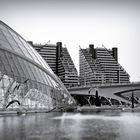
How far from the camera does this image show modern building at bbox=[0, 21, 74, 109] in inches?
1521

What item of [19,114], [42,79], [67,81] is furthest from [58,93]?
[67,81]

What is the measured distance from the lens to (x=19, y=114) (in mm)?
42406

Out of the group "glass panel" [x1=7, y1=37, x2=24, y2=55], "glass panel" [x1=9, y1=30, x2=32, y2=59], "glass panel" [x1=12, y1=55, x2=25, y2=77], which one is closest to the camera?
"glass panel" [x1=12, y1=55, x2=25, y2=77]

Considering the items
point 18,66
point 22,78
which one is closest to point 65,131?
point 22,78

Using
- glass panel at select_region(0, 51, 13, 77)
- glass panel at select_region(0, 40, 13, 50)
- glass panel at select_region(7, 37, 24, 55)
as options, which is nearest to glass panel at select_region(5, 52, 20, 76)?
glass panel at select_region(0, 51, 13, 77)

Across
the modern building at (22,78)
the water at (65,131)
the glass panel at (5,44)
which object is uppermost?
the glass panel at (5,44)

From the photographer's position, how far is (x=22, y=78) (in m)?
40.5

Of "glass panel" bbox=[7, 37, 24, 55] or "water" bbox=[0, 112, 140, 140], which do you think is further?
"glass panel" bbox=[7, 37, 24, 55]

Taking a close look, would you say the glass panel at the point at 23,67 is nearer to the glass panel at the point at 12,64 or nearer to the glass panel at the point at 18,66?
the glass panel at the point at 18,66

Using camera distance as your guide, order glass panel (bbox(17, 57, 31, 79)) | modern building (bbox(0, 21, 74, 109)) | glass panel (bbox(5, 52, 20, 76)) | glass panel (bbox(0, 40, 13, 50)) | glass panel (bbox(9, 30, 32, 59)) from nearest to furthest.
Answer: modern building (bbox(0, 21, 74, 109)), glass panel (bbox(5, 52, 20, 76)), glass panel (bbox(0, 40, 13, 50)), glass panel (bbox(17, 57, 31, 79)), glass panel (bbox(9, 30, 32, 59))

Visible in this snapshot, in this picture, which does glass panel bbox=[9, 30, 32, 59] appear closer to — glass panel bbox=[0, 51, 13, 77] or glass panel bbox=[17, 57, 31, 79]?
glass panel bbox=[17, 57, 31, 79]

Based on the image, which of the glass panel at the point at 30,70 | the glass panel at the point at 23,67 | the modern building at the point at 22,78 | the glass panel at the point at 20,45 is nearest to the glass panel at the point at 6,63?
the modern building at the point at 22,78

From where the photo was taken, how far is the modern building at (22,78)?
38625 mm

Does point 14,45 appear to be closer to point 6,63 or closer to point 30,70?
point 30,70
